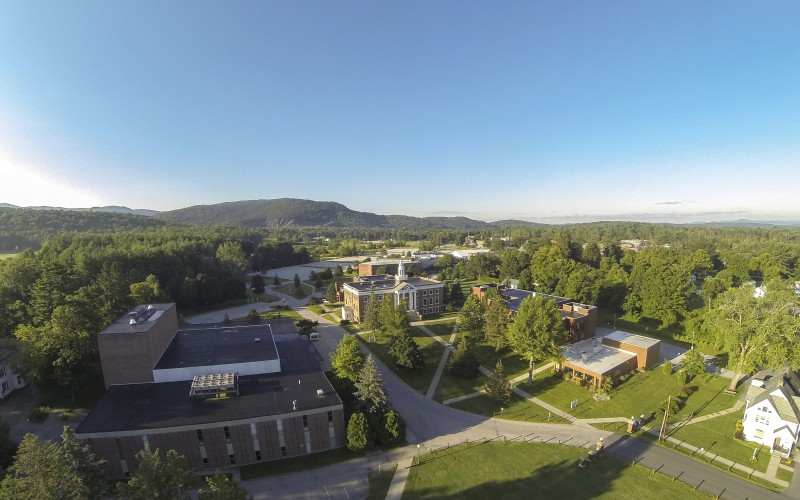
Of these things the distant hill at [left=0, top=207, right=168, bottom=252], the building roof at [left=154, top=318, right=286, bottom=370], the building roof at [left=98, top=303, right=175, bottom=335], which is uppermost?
the distant hill at [left=0, top=207, right=168, bottom=252]

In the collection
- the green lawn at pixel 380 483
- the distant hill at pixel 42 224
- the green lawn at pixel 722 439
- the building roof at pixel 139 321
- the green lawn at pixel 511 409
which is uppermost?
the distant hill at pixel 42 224

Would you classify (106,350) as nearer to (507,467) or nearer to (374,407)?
(374,407)

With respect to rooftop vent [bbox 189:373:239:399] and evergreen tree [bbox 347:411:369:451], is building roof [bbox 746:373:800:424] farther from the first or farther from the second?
rooftop vent [bbox 189:373:239:399]

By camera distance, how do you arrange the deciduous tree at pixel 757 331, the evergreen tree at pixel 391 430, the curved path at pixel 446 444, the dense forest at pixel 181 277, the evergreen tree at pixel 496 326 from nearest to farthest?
the curved path at pixel 446 444
the evergreen tree at pixel 391 430
the dense forest at pixel 181 277
the deciduous tree at pixel 757 331
the evergreen tree at pixel 496 326

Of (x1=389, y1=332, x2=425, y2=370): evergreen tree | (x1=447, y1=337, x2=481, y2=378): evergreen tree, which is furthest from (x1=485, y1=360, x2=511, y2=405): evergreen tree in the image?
(x1=389, y1=332, x2=425, y2=370): evergreen tree

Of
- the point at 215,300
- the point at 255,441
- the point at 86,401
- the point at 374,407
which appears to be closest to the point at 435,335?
the point at 374,407

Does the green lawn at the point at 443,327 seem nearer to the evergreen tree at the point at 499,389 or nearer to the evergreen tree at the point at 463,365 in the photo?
the evergreen tree at the point at 463,365

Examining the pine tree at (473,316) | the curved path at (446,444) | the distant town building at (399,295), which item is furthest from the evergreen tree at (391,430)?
the distant town building at (399,295)
